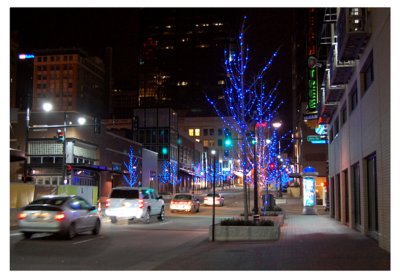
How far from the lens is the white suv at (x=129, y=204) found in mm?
26562

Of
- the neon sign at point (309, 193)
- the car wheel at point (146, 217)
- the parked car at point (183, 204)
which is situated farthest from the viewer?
the parked car at point (183, 204)

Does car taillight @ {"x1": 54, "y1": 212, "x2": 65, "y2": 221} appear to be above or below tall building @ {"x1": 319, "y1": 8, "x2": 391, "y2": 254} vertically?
below

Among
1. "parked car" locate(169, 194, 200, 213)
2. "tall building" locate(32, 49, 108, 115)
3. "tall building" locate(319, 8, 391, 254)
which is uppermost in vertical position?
"tall building" locate(32, 49, 108, 115)

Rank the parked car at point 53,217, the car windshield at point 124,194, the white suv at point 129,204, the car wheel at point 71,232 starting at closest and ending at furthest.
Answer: the parked car at point 53,217 < the car wheel at point 71,232 < the white suv at point 129,204 < the car windshield at point 124,194

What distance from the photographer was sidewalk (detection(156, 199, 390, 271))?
1184 cm

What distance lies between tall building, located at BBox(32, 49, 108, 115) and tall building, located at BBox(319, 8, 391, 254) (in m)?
142

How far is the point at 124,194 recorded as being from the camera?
27.2 metres

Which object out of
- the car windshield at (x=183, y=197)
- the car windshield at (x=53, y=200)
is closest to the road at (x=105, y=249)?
the car windshield at (x=53, y=200)

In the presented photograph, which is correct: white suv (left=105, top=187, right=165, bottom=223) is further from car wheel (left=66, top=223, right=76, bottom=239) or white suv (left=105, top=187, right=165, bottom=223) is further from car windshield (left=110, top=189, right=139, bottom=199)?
car wheel (left=66, top=223, right=76, bottom=239)

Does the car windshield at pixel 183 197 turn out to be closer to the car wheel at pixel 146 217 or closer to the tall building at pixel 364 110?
the car wheel at pixel 146 217

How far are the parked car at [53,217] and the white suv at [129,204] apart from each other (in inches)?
276

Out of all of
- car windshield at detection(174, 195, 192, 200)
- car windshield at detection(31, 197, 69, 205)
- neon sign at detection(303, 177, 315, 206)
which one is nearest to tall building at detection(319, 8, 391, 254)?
neon sign at detection(303, 177, 315, 206)

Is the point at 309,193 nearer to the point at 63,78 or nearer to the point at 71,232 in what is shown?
the point at 71,232

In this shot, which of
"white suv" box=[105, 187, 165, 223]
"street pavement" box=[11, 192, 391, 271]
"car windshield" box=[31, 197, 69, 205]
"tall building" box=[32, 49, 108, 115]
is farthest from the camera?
"tall building" box=[32, 49, 108, 115]
